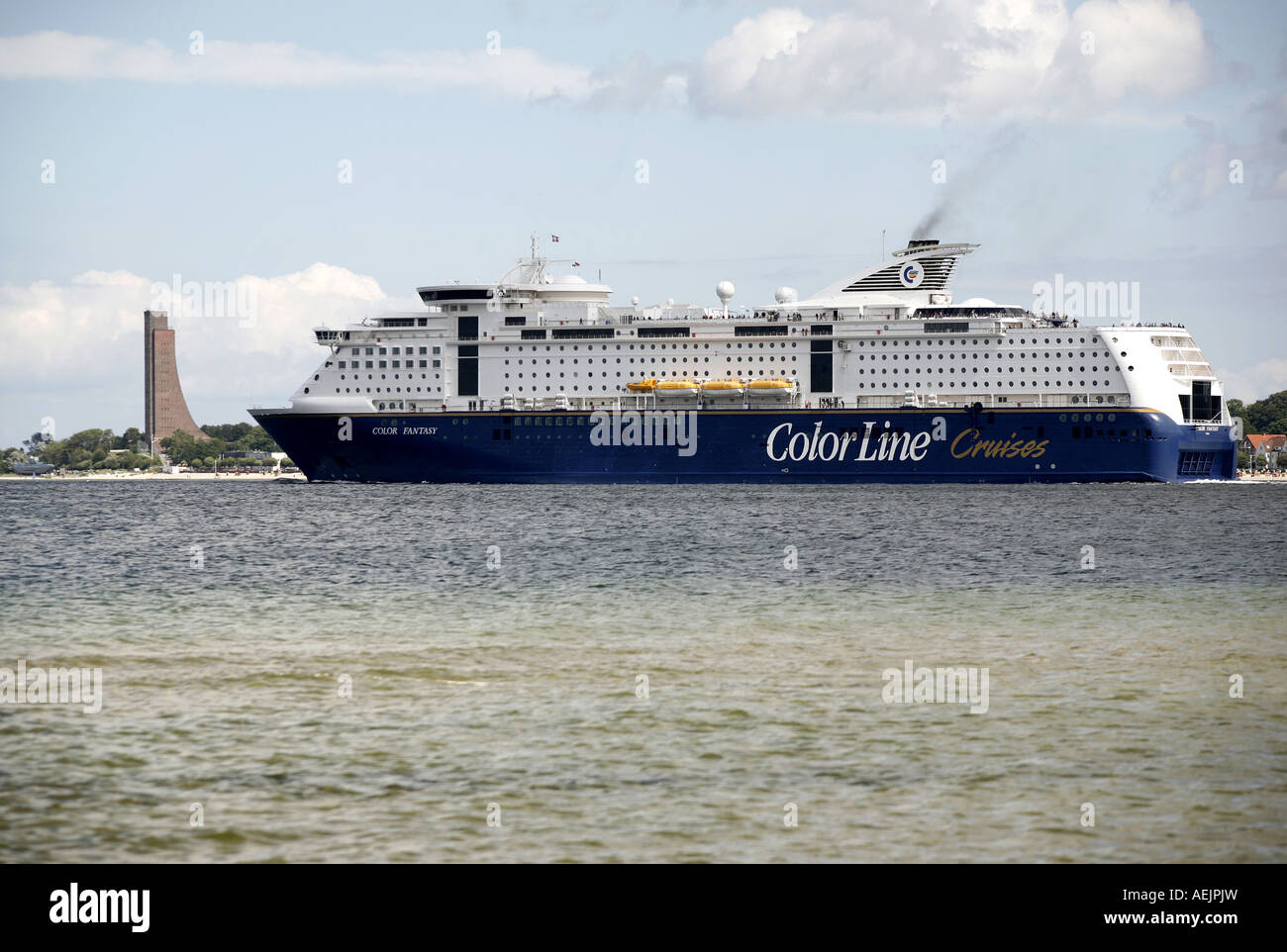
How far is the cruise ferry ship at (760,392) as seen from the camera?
6850cm

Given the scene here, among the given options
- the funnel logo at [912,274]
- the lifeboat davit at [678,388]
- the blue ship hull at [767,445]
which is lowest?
the blue ship hull at [767,445]

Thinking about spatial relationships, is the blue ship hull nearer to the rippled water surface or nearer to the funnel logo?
the funnel logo

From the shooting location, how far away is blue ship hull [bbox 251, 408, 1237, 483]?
222 feet

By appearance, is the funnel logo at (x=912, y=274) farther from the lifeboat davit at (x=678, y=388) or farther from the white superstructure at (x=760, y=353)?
the lifeboat davit at (x=678, y=388)

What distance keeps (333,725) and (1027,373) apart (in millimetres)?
61470

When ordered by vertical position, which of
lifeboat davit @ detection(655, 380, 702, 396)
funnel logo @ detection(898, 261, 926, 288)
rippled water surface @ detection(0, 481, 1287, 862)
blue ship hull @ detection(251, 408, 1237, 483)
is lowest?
rippled water surface @ detection(0, 481, 1287, 862)

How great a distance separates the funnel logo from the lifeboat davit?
46.8ft

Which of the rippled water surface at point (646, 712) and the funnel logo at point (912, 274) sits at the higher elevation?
the funnel logo at point (912, 274)

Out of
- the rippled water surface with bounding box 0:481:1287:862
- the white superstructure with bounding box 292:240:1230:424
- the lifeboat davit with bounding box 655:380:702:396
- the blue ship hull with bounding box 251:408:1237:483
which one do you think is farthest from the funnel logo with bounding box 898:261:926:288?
the rippled water surface with bounding box 0:481:1287:862

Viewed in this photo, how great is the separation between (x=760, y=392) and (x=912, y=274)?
13.3 m

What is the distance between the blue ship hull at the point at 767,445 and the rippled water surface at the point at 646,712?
33.6 m

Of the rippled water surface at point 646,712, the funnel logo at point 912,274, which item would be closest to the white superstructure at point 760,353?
the funnel logo at point 912,274
